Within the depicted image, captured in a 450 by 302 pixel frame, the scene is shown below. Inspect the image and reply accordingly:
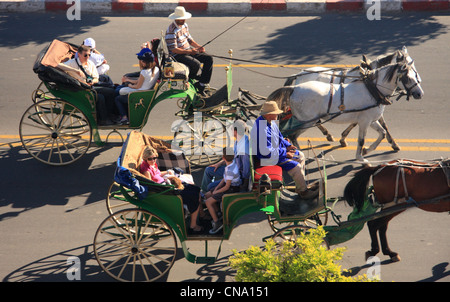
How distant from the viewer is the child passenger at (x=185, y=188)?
24.8ft

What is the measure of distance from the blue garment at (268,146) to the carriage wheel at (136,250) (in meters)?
1.46

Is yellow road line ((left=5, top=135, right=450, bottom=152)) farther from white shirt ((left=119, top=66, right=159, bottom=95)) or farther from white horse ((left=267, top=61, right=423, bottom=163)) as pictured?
white shirt ((left=119, top=66, right=159, bottom=95))

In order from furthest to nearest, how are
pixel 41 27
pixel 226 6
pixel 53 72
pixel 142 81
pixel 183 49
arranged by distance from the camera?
1. pixel 226 6
2. pixel 41 27
3. pixel 183 49
4. pixel 142 81
5. pixel 53 72

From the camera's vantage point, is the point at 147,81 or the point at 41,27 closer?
the point at 147,81

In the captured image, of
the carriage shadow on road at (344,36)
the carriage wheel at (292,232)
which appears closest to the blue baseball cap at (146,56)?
the carriage wheel at (292,232)

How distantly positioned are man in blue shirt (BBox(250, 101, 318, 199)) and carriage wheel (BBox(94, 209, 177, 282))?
149cm

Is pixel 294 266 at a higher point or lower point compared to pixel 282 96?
lower

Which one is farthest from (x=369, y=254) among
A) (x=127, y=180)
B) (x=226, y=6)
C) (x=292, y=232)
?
(x=226, y=6)

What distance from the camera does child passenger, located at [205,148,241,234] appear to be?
7430 mm

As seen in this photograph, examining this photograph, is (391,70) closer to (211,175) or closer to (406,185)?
(406,185)

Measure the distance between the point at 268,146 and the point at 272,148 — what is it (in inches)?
2.5

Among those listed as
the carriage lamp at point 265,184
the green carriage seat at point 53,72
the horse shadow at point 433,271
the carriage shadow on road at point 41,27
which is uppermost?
the carriage shadow on road at point 41,27

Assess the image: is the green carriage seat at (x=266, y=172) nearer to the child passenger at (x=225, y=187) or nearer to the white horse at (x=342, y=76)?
the child passenger at (x=225, y=187)

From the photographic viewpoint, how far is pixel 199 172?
33.2ft
